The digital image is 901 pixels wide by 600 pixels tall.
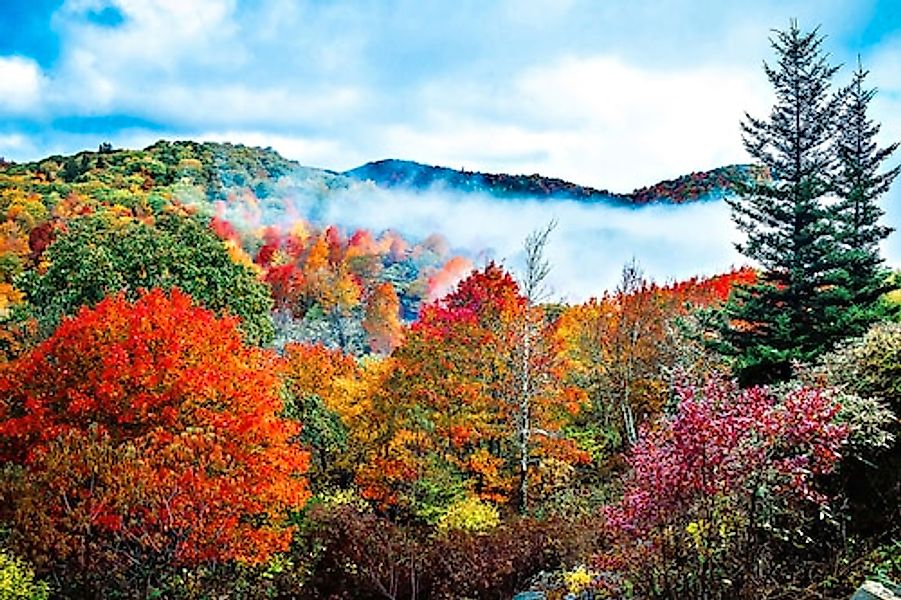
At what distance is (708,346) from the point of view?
1619 cm

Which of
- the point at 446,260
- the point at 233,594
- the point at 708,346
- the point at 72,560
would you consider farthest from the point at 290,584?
the point at 446,260

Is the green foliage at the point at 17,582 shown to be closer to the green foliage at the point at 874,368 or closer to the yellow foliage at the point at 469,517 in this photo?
the yellow foliage at the point at 469,517

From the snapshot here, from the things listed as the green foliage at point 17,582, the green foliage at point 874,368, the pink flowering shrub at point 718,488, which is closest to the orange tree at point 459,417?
the green foliage at point 17,582

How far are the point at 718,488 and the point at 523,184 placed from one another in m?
82.3

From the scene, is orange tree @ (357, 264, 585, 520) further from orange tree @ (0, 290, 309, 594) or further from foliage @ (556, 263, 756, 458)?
orange tree @ (0, 290, 309, 594)

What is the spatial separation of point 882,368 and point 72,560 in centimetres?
1101

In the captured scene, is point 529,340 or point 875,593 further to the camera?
point 529,340

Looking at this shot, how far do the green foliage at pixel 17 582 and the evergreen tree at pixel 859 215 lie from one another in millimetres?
13729

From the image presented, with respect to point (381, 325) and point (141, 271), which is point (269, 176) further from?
point (141, 271)

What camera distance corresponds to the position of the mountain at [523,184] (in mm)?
59000

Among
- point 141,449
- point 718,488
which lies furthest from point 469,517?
point 718,488

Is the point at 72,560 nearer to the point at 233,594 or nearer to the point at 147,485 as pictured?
the point at 147,485

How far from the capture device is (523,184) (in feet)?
287

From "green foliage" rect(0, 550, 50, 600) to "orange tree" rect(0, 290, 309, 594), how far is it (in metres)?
0.20
